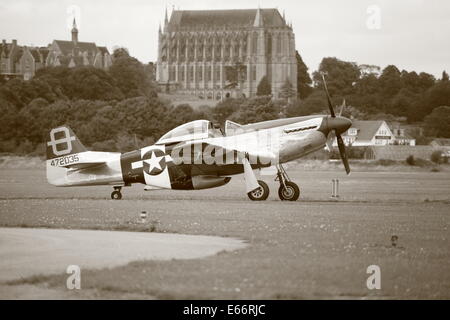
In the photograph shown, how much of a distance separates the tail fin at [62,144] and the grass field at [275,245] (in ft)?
4.28

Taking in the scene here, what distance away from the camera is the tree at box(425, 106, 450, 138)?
305ft

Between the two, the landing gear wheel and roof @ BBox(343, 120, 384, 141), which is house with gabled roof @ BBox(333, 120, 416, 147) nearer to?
roof @ BBox(343, 120, 384, 141)

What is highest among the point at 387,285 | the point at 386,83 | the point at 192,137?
the point at 386,83

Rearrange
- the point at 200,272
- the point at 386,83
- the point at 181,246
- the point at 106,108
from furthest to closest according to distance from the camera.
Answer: the point at 386,83
the point at 106,108
the point at 181,246
the point at 200,272

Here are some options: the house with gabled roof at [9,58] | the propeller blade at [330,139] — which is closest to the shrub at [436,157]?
the propeller blade at [330,139]

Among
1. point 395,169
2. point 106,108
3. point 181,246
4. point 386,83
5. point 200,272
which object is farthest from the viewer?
point 386,83

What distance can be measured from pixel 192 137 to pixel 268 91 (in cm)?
17510

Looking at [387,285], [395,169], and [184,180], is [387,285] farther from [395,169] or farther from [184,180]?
[395,169]

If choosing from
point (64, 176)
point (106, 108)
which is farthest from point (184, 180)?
point (106, 108)

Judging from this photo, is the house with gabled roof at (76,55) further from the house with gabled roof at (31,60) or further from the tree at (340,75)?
the tree at (340,75)

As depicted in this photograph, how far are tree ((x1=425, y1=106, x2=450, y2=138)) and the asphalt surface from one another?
8114 centimetres

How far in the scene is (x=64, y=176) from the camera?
23797 mm

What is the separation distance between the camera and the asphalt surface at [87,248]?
11.9 metres

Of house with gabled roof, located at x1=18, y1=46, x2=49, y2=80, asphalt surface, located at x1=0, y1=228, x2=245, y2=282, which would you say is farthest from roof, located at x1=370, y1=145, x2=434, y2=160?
house with gabled roof, located at x1=18, y1=46, x2=49, y2=80
